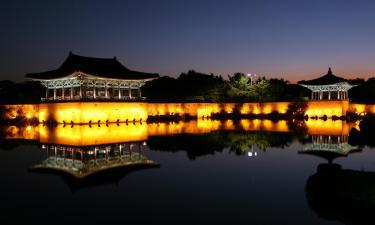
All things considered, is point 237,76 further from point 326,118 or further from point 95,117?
point 95,117

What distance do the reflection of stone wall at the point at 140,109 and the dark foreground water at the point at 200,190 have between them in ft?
56.7

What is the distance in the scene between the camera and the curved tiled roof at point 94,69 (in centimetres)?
3666

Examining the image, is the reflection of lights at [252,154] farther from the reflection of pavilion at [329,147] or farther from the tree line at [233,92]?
the tree line at [233,92]

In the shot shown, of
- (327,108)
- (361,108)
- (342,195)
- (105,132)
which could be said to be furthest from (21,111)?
(361,108)

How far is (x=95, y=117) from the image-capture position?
34.8m

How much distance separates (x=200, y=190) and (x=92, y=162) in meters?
5.76

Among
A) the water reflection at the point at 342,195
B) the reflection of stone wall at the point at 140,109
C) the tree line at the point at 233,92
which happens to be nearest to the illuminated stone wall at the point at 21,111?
the reflection of stone wall at the point at 140,109

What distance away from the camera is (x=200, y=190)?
1021 cm

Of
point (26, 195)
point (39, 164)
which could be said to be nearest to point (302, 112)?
point (39, 164)

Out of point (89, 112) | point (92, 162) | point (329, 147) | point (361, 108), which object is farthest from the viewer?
point (361, 108)

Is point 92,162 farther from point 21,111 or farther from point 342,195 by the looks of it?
point 21,111

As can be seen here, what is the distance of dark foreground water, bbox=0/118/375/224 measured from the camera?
7730 mm

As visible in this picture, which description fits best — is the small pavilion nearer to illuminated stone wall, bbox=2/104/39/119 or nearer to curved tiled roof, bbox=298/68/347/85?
curved tiled roof, bbox=298/68/347/85

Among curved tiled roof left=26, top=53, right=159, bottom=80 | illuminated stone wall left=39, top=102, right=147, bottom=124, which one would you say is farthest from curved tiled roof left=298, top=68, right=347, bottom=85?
illuminated stone wall left=39, top=102, right=147, bottom=124
